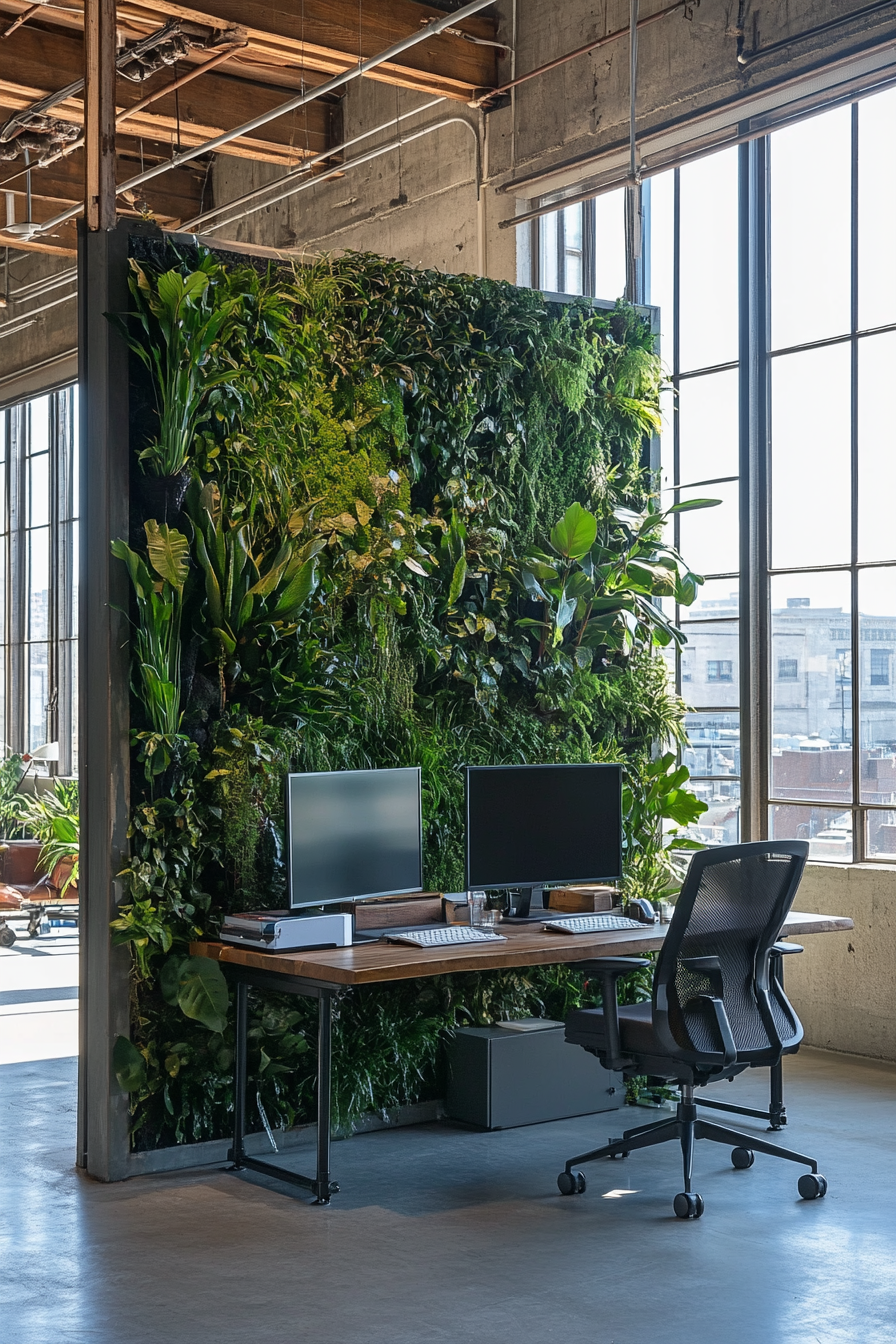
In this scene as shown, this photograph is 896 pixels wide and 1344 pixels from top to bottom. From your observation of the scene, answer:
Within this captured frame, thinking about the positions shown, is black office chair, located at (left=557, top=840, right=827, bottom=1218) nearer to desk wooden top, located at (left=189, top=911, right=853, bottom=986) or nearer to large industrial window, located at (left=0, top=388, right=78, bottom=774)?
desk wooden top, located at (left=189, top=911, right=853, bottom=986)

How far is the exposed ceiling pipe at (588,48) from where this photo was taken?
7090 millimetres

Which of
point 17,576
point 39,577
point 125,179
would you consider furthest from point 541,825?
point 17,576

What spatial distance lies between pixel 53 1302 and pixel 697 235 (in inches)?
223

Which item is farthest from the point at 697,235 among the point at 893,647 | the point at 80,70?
the point at 80,70

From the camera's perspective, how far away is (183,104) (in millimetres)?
8977

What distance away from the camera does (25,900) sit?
1009 centimetres

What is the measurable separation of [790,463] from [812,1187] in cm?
354

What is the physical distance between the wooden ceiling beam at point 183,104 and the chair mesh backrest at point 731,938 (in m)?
6.35

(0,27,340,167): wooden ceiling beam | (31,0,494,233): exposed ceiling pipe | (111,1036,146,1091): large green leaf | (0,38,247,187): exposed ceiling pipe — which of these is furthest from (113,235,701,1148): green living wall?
(0,27,340,167): wooden ceiling beam

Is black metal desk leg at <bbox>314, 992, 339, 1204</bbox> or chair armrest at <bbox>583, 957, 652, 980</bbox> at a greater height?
chair armrest at <bbox>583, 957, 652, 980</bbox>

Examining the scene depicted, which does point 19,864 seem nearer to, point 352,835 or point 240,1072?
point 240,1072

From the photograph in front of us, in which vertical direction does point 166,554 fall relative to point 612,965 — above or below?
above

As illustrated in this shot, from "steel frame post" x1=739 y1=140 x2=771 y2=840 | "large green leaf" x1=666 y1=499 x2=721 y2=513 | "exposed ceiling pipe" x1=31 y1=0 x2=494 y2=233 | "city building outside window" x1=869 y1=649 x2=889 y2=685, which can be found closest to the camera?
"large green leaf" x1=666 y1=499 x2=721 y2=513

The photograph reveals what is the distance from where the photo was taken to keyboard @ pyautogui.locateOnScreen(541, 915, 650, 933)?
5004 mm
